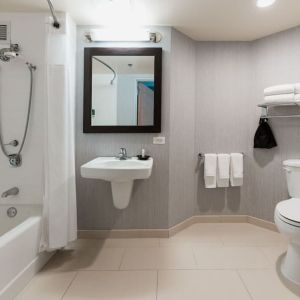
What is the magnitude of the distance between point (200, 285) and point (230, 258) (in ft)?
1.61

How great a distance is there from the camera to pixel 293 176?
2.20 m

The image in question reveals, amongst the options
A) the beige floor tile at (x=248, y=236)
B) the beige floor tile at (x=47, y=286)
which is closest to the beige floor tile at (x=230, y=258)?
the beige floor tile at (x=248, y=236)

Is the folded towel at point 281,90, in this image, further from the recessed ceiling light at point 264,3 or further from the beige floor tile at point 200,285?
the beige floor tile at point 200,285

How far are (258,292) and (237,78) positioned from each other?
209 cm

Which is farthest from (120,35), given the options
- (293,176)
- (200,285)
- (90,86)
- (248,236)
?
(248,236)

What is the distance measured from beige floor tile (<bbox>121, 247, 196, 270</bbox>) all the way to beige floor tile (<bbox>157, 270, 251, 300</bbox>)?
0.10m

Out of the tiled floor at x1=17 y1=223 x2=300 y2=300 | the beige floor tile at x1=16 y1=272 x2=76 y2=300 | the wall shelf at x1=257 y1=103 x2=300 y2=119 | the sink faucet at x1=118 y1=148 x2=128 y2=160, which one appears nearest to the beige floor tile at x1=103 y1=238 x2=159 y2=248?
the tiled floor at x1=17 y1=223 x2=300 y2=300

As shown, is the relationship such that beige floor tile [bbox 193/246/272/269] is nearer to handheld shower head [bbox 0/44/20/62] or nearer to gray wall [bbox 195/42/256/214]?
gray wall [bbox 195/42/256/214]

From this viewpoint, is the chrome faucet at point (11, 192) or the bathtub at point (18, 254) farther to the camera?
the chrome faucet at point (11, 192)

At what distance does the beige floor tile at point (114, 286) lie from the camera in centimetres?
152

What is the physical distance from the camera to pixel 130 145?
7.75 feet

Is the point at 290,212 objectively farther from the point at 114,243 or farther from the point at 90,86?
the point at 90,86

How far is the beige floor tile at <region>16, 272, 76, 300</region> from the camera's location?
1.51 meters

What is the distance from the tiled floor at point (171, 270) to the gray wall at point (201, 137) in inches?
12.1
